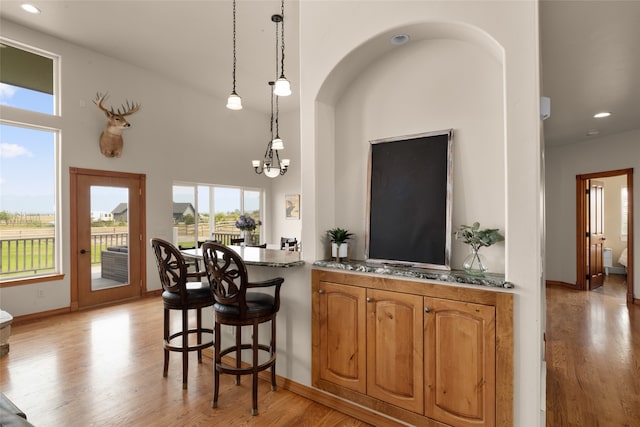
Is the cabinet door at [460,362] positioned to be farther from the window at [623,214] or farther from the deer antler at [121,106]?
the window at [623,214]

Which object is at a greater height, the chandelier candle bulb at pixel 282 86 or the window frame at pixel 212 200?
the chandelier candle bulb at pixel 282 86

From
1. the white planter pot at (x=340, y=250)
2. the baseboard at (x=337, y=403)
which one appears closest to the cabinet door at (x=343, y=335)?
the baseboard at (x=337, y=403)

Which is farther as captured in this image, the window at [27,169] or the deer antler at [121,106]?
the deer antler at [121,106]

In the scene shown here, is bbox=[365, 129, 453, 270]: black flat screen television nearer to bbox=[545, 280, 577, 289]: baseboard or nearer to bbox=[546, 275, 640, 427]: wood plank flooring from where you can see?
bbox=[546, 275, 640, 427]: wood plank flooring

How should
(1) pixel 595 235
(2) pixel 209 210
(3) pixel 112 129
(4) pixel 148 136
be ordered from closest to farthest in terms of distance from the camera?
1. (3) pixel 112 129
2. (4) pixel 148 136
3. (1) pixel 595 235
4. (2) pixel 209 210

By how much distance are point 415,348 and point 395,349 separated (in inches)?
5.7

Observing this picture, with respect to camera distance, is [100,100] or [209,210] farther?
[209,210]

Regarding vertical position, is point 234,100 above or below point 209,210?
above

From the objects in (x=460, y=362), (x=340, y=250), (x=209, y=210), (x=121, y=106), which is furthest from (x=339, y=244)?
(x=209, y=210)

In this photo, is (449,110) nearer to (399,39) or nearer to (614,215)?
(399,39)

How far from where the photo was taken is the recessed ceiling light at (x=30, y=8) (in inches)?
159

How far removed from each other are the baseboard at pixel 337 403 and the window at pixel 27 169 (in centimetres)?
401

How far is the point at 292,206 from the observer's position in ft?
27.3

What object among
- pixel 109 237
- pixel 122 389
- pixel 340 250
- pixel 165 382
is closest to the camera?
pixel 340 250
